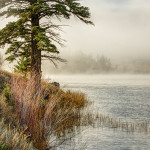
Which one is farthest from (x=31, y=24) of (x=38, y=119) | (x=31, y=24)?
(x=38, y=119)

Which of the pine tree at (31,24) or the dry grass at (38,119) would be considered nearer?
the dry grass at (38,119)

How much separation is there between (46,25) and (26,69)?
13.3 ft

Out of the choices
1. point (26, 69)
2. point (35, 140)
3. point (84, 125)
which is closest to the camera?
point (35, 140)

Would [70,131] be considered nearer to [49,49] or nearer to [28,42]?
[49,49]

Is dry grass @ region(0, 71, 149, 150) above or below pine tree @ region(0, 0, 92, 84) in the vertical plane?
below

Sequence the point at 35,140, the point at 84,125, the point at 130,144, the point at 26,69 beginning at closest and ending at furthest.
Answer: the point at 35,140
the point at 130,144
the point at 84,125
the point at 26,69

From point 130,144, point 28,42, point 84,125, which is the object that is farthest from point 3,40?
point 130,144

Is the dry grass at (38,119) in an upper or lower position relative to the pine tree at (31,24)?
lower

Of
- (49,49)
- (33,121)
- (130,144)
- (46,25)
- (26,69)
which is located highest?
(46,25)

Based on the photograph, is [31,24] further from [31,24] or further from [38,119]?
[38,119]

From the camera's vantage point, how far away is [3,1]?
58.8 feet

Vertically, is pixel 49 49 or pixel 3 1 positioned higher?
pixel 3 1

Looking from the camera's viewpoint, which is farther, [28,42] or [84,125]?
[28,42]

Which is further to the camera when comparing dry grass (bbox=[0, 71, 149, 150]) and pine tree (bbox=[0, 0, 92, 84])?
pine tree (bbox=[0, 0, 92, 84])
